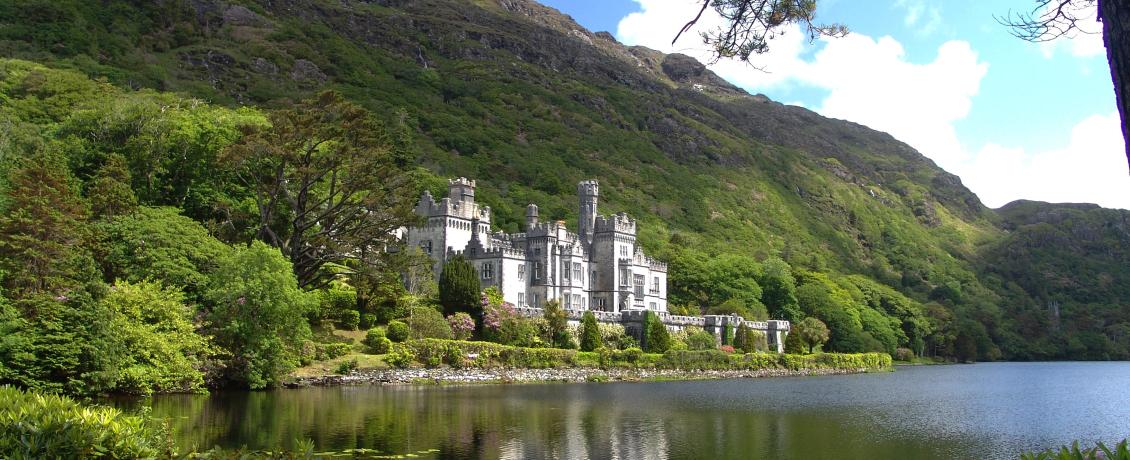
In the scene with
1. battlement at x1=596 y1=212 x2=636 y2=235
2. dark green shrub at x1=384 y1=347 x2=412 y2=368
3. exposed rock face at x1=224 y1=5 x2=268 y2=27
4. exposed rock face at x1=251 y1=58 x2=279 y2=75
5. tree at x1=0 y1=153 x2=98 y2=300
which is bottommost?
dark green shrub at x1=384 y1=347 x2=412 y2=368

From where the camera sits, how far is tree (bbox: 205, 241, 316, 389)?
42531 mm

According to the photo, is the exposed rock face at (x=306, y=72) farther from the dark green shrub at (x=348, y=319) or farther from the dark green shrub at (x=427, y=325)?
the dark green shrub at (x=427, y=325)

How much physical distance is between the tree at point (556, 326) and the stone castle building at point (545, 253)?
6.50m

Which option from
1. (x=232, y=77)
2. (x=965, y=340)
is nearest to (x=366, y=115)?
(x=232, y=77)

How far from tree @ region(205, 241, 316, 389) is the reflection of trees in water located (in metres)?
1.83

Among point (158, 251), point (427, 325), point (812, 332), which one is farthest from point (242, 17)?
point (158, 251)

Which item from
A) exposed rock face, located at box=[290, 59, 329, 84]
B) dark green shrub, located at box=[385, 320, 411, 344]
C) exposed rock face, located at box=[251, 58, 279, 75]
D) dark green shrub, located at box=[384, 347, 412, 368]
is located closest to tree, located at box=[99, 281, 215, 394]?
dark green shrub, located at box=[384, 347, 412, 368]

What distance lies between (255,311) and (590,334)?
27.5m

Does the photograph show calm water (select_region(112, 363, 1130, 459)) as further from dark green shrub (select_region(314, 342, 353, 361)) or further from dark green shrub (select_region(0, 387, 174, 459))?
dark green shrub (select_region(314, 342, 353, 361))

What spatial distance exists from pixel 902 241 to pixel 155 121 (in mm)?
146443

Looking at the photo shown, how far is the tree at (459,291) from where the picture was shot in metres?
60.5

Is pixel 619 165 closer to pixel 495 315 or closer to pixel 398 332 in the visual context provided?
pixel 495 315

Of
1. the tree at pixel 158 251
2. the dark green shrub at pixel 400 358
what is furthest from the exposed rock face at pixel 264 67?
the dark green shrub at pixel 400 358

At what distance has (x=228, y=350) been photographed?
43.6m
